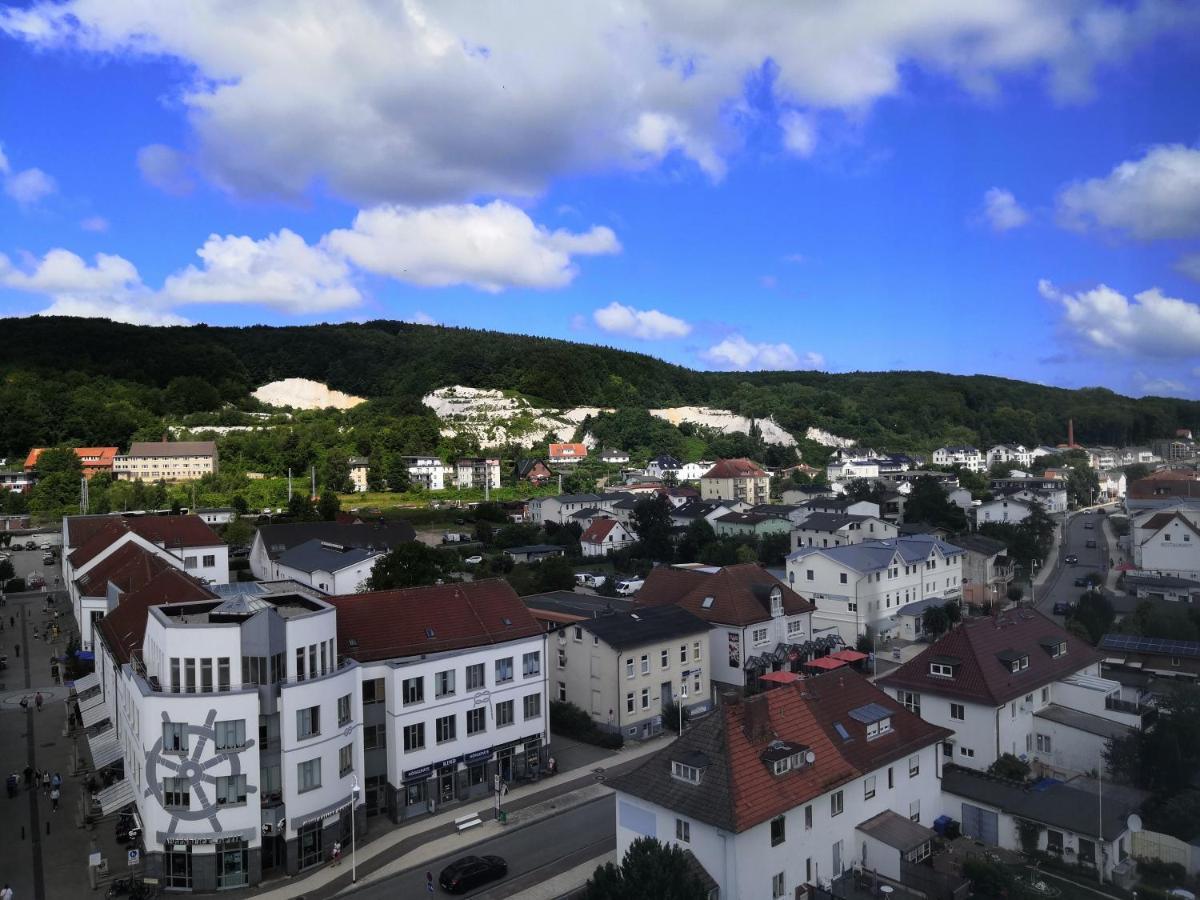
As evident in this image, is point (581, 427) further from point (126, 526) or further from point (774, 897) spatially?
point (774, 897)

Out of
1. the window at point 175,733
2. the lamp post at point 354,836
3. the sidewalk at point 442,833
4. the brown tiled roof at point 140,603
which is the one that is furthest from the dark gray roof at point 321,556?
the window at point 175,733

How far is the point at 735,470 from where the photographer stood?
91750 millimetres

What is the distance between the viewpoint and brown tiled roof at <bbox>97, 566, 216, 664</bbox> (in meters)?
22.7

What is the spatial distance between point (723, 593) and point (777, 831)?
1613cm

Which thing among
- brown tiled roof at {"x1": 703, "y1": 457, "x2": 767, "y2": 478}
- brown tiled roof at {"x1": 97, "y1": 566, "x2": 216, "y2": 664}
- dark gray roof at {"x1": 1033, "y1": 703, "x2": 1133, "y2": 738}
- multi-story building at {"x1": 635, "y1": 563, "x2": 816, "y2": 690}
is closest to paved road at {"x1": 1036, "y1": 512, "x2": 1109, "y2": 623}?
multi-story building at {"x1": 635, "y1": 563, "x2": 816, "y2": 690}

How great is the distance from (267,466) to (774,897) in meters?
80.2

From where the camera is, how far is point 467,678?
21.5 metres

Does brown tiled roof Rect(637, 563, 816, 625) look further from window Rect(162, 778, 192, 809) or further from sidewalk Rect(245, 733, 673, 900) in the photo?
window Rect(162, 778, 192, 809)

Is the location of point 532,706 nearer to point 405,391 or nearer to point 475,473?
point 475,473

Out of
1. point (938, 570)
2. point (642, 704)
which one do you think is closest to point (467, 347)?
point (938, 570)

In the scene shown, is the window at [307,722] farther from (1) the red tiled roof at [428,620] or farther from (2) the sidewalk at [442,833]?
(2) the sidewalk at [442,833]

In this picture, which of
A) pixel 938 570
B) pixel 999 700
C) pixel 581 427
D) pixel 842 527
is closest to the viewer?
pixel 999 700

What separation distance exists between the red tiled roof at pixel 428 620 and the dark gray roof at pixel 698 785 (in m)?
6.90

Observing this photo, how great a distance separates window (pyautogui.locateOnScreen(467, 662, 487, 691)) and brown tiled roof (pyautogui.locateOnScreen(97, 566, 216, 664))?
26.0 ft
